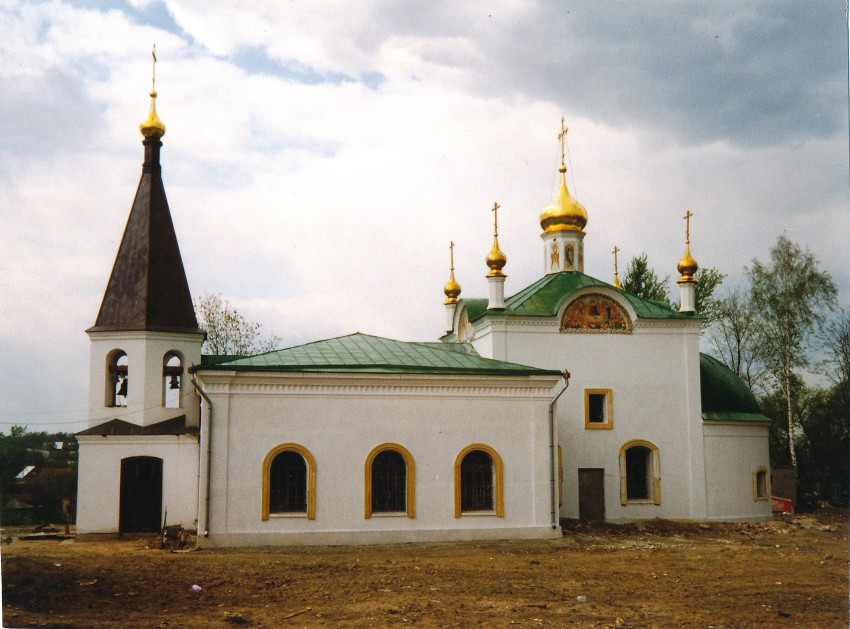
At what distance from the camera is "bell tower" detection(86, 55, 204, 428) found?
17812mm

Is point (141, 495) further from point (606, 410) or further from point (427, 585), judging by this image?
point (606, 410)

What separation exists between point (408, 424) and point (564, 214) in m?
9.19

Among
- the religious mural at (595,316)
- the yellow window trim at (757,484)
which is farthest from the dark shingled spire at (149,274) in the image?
the yellow window trim at (757,484)

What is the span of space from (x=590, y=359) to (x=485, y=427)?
15.2 feet

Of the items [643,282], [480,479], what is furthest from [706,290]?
[480,479]

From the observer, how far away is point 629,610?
1045cm

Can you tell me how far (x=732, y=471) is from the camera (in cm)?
2080

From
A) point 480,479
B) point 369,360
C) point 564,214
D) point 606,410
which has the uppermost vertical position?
point 564,214

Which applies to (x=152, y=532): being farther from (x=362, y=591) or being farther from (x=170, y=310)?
(x=362, y=591)

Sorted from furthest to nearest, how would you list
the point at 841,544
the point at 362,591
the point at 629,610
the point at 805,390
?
1. the point at 805,390
2. the point at 841,544
3. the point at 362,591
4. the point at 629,610

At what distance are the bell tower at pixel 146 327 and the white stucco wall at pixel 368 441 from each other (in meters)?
2.88

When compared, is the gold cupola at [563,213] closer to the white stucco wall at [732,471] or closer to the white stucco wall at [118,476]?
the white stucco wall at [732,471]

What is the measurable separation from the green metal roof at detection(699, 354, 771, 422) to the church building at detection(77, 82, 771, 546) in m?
0.10

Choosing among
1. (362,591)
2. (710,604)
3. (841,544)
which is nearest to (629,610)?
(710,604)
